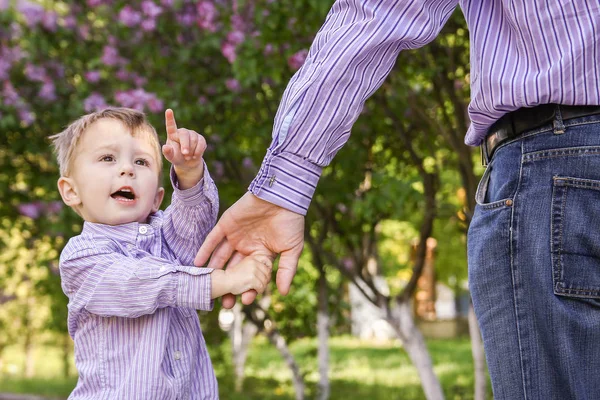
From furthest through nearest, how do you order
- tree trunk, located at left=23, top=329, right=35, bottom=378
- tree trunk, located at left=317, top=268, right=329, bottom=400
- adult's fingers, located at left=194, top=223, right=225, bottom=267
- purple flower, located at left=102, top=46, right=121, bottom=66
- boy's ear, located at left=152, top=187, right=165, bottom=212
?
tree trunk, located at left=23, top=329, right=35, bottom=378 < tree trunk, located at left=317, top=268, right=329, bottom=400 < purple flower, located at left=102, top=46, right=121, bottom=66 < boy's ear, located at left=152, top=187, right=165, bottom=212 < adult's fingers, located at left=194, top=223, right=225, bottom=267

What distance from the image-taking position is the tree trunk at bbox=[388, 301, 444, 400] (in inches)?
210

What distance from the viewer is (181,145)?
211 cm

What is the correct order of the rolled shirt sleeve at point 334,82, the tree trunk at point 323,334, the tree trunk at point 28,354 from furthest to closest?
the tree trunk at point 28,354, the tree trunk at point 323,334, the rolled shirt sleeve at point 334,82

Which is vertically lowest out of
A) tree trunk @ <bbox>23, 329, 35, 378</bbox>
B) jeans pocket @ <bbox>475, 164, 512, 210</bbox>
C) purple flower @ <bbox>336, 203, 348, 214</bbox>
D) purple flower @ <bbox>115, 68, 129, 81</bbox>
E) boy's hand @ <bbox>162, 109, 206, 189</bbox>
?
jeans pocket @ <bbox>475, 164, 512, 210</bbox>

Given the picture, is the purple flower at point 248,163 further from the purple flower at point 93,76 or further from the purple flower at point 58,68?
the purple flower at point 58,68

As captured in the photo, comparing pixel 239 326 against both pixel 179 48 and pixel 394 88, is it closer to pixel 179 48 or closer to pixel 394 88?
pixel 179 48

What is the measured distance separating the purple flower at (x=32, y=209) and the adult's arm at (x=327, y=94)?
197 inches

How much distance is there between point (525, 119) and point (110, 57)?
4696 mm

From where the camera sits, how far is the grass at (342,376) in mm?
7574

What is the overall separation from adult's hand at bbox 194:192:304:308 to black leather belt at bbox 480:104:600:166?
1.43 ft

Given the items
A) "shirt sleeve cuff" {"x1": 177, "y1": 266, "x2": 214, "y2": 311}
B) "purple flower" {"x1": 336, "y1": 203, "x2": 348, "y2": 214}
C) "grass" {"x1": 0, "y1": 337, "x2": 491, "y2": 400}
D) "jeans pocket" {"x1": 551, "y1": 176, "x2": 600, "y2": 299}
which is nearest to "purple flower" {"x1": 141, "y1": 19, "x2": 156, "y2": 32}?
"purple flower" {"x1": 336, "y1": 203, "x2": 348, "y2": 214}

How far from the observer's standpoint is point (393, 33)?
1.64 meters

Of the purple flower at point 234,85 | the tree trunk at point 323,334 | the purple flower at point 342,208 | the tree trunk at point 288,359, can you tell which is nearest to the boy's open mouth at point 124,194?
the purple flower at point 234,85

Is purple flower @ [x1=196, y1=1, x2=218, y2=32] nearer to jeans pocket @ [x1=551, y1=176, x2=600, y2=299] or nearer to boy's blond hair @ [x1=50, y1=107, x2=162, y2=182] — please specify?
boy's blond hair @ [x1=50, y1=107, x2=162, y2=182]
